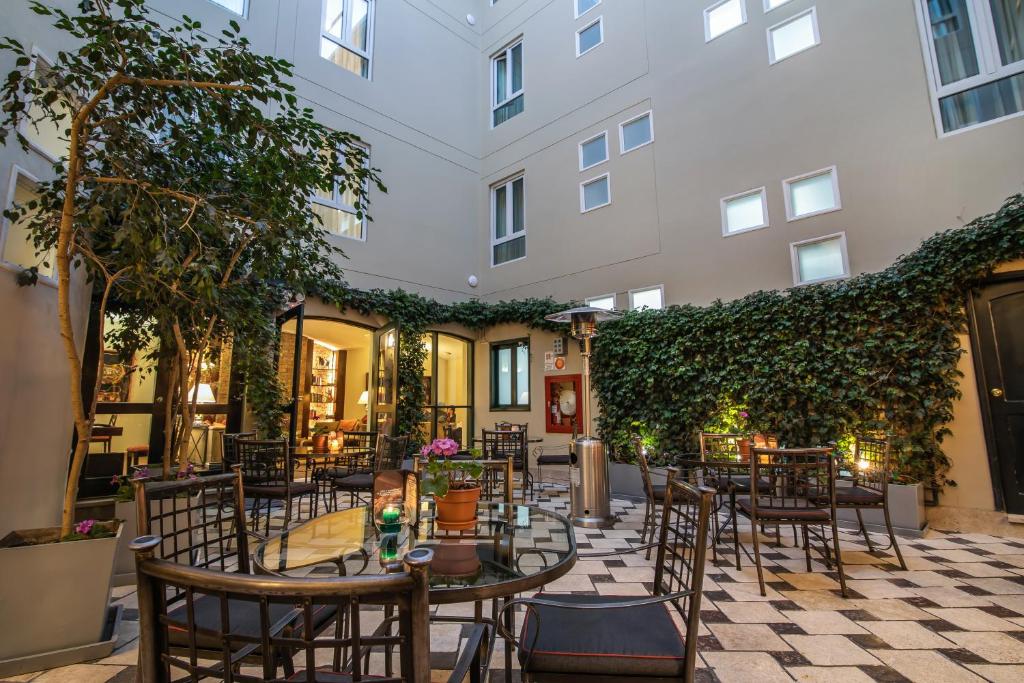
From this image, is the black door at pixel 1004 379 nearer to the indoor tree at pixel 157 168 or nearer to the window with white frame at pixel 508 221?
the indoor tree at pixel 157 168

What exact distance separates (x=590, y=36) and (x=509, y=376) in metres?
6.08

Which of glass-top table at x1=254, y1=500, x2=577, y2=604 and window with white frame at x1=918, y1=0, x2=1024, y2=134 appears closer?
glass-top table at x1=254, y1=500, x2=577, y2=604

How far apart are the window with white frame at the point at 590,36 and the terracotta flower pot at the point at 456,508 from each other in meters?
8.33

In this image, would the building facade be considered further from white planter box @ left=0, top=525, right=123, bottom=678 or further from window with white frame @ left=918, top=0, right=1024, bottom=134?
white planter box @ left=0, top=525, right=123, bottom=678

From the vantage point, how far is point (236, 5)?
6727 millimetres

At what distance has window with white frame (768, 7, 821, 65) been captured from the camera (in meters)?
5.81

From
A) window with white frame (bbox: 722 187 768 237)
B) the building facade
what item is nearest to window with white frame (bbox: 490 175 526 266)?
the building facade

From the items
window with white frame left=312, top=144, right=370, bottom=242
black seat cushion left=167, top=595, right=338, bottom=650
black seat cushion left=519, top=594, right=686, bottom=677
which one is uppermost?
window with white frame left=312, top=144, right=370, bottom=242

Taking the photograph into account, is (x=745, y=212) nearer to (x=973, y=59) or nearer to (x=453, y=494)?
(x=973, y=59)

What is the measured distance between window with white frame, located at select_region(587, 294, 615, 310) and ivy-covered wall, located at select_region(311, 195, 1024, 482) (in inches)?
19.0

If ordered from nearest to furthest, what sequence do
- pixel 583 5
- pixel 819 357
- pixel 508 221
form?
pixel 819 357, pixel 583 5, pixel 508 221

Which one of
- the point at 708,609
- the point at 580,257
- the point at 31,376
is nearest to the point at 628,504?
the point at 708,609

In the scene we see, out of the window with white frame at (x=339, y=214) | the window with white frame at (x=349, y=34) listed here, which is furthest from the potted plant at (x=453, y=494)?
the window with white frame at (x=349, y=34)

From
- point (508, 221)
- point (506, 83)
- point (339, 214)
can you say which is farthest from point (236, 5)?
point (508, 221)
